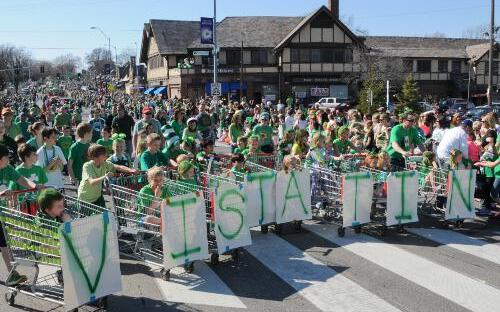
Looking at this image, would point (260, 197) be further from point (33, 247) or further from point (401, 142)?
point (33, 247)

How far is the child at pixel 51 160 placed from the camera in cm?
912

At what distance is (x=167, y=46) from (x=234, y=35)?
8.17 metres

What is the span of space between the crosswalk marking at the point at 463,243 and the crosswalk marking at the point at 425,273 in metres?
0.88

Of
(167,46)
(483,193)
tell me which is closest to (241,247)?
(483,193)

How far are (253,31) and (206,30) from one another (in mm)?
29010

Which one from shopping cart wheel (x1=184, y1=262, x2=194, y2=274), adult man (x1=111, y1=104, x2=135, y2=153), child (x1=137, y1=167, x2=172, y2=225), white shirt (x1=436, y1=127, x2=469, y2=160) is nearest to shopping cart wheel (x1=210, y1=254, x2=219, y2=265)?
shopping cart wheel (x1=184, y1=262, x2=194, y2=274)

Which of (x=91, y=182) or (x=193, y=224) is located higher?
(x=91, y=182)

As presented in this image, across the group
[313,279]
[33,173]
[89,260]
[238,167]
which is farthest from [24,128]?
[313,279]

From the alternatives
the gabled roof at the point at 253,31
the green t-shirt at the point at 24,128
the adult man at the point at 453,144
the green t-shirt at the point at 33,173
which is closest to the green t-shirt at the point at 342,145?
the adult man at the point at 453,144

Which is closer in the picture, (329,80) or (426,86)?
(329,80)

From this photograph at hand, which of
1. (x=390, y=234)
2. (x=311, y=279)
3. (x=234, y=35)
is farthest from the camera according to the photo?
(x=234, y=35)

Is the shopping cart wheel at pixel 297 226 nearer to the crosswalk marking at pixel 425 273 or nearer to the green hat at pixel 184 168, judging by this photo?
the crosswalk marking at pixel 425 273

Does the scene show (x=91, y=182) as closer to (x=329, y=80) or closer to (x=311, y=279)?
(x=311, y=279)

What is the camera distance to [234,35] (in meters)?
58.1
